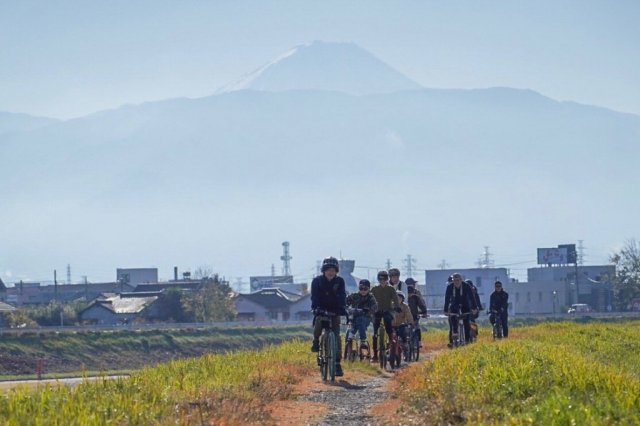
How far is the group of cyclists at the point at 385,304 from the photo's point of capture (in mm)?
23000

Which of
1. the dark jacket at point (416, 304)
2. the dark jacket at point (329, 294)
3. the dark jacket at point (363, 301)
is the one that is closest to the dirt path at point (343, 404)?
the dark jacket at point (329, 294)

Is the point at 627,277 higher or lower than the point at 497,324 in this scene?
higher

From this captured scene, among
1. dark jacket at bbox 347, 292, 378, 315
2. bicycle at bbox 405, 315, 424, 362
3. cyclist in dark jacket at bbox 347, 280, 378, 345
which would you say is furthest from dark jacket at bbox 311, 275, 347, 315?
bicycle at bbox 405, 315, 424, 362

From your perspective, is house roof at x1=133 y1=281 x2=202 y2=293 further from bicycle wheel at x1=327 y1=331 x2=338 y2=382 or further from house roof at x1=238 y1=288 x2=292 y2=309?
bicycle wheel at x1=327 y1=331 x2=338 y2=382

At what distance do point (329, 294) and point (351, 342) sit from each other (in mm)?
5577

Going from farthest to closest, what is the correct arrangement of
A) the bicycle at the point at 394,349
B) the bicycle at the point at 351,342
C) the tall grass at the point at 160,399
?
the bicycle at the point at 394,349
the bicycle at the point at 351,342
the tall grass at the point at 160,399

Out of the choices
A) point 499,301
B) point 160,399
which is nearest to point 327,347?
point 160,399

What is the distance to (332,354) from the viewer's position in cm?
2298

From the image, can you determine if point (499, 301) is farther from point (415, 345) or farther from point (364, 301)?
point (364, 301)

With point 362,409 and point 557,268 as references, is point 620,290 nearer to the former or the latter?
point 557,268

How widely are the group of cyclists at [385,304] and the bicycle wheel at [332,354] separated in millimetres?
108

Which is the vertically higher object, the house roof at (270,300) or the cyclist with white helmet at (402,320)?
the cyclist with white helmet at (402,320)

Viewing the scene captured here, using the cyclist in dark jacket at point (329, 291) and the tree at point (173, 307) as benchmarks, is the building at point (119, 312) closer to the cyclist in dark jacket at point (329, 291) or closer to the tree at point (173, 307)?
the tree at point (173, 307)

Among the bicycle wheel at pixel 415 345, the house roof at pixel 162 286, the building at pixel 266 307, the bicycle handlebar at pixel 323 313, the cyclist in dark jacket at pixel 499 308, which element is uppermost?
the house roof at pixel 162 286
